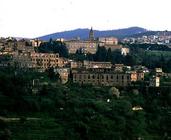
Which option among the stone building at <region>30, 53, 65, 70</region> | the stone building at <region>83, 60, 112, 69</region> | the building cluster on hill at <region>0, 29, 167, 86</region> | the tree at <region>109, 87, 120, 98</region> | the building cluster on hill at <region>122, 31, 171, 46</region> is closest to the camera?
the tree at <region>109, 87, 120, 98</region>

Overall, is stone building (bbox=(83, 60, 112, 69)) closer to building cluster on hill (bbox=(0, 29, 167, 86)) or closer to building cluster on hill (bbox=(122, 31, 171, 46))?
building cluster on hill (bbox=(0, 29, 167, 86))

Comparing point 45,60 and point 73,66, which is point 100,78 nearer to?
point 73,66

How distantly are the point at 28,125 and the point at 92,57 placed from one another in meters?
29.2

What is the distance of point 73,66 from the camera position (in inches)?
1966

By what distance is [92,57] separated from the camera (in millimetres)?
56844

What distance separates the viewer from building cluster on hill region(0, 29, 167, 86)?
43094 mm

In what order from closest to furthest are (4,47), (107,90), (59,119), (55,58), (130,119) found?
(59,119)
(130,119)
(107,90)
(55,58)
(4,47)

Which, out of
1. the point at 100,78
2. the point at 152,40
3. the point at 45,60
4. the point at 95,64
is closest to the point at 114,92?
the point at 100,78

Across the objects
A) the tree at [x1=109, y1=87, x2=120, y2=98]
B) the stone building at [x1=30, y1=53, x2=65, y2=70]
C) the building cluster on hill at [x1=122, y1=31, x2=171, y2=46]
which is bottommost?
the tree at [x1=109, y1=87, x2=120, y2=98]

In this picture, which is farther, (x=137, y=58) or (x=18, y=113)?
(x=137, y=58)

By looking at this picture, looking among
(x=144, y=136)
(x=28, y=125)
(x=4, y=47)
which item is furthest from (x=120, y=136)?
(x=4, y=47)

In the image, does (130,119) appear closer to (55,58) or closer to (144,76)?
(144,76)

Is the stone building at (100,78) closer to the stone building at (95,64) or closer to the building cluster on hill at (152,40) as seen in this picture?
the stone building at (95,64)

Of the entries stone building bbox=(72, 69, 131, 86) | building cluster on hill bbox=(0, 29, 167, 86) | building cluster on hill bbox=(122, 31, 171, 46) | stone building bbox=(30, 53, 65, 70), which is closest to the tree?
Answer: building cluster on hill bbox=(0, 29, 167, 86)
